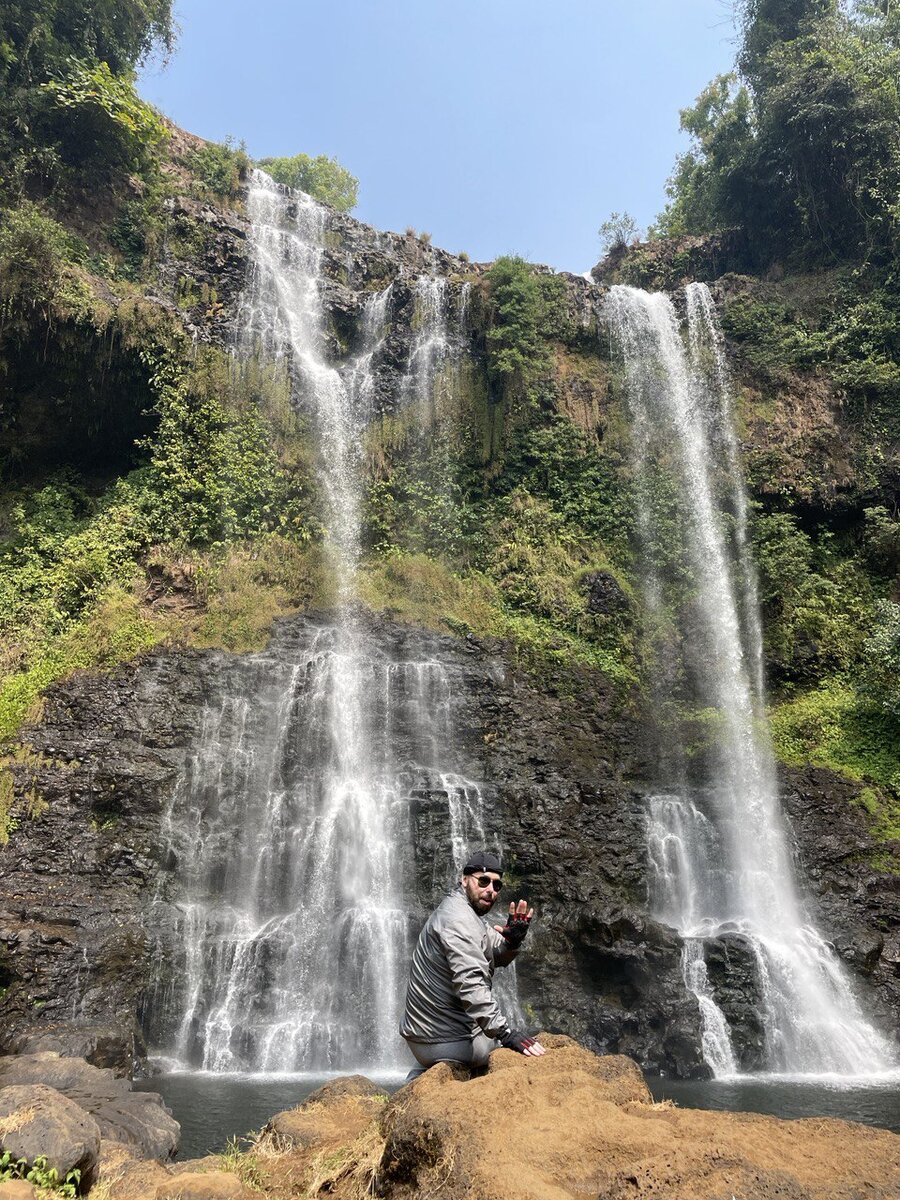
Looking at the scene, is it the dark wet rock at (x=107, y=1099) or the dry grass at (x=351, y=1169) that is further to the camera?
the dark wet rock at (x=107, y=1099)

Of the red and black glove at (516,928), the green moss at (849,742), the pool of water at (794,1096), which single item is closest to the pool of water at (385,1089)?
the pool of water at (794,1096)

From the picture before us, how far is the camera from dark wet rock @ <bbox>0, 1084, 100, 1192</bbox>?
405 cm

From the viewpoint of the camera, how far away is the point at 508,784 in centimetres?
1460

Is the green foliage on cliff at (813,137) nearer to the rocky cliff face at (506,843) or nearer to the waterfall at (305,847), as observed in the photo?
the rocky cliff face at (506,843)

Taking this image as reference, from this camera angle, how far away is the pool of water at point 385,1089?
7613 mm

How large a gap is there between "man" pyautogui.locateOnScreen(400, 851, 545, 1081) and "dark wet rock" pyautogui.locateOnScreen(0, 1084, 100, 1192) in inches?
75.4

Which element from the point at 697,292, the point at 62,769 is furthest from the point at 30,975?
the point at 697,292

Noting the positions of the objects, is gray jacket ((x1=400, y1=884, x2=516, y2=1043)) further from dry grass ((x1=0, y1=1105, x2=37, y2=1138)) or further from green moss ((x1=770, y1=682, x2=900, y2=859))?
green moss ((x1=770, y1=682, x2=900, y2=859))

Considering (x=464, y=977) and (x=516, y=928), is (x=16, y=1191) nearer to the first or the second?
(x=464, y=977)

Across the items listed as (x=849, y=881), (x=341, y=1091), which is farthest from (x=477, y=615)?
(x=341, y=1091)

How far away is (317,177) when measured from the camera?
40906mm

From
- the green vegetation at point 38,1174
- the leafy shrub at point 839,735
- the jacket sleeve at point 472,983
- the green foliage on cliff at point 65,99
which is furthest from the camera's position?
the green foliage on cliff at point 65,99

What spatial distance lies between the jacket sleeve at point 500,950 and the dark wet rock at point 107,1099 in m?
3.48

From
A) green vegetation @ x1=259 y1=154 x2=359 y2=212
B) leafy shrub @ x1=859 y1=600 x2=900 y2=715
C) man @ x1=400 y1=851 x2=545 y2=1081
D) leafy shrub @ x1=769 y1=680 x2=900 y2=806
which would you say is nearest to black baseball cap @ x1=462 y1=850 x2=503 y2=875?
man @ x1=400 y1=851 x2=545 y2=1081
